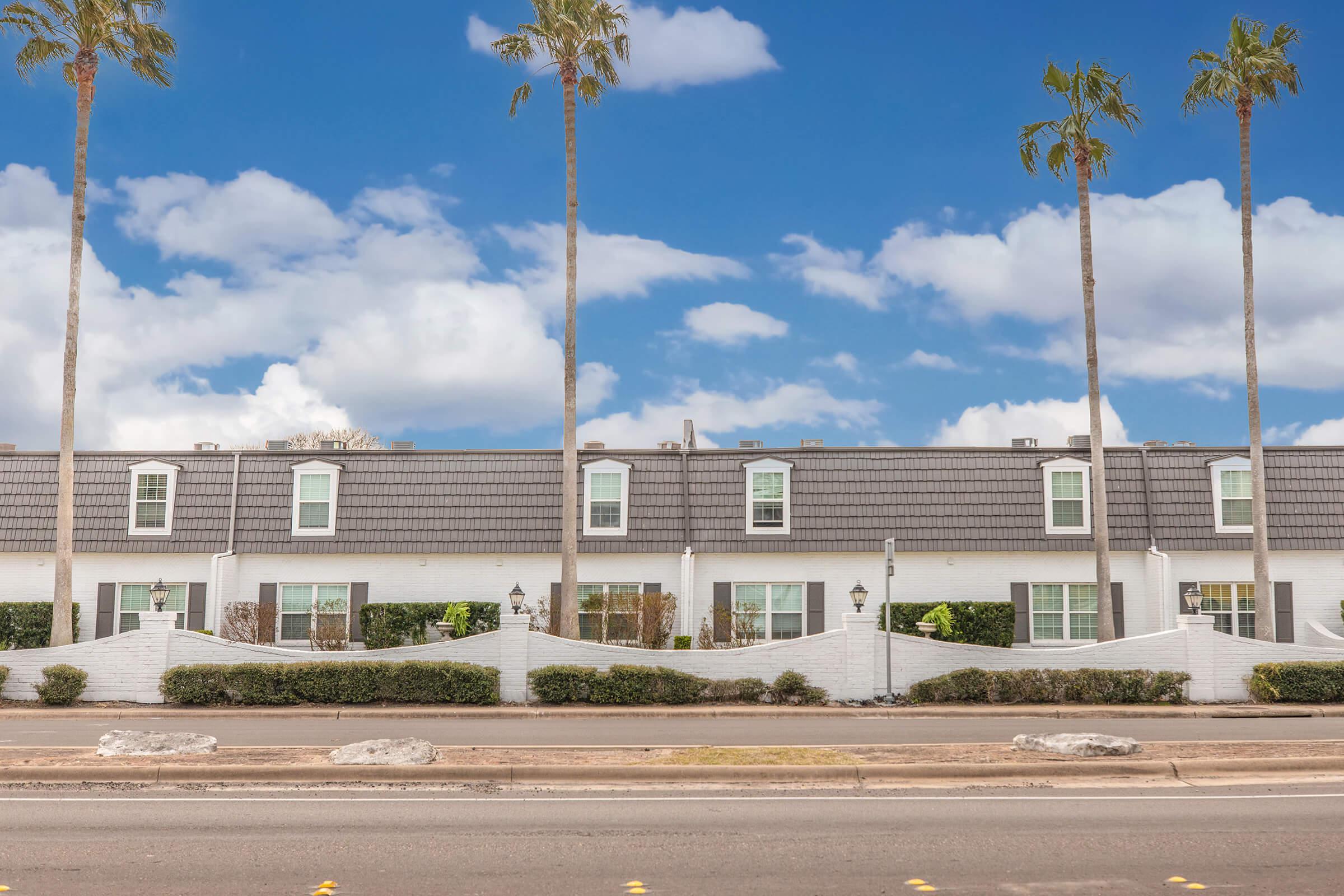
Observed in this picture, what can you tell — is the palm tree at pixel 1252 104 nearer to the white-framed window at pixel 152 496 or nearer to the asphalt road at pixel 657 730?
the asphalt road at pixel 657 730

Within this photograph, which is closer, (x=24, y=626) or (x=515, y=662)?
(x=515, y=662)

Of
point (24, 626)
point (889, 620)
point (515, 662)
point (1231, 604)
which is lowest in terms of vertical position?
point (515, 662)

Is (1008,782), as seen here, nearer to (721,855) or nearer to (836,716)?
(721,855)

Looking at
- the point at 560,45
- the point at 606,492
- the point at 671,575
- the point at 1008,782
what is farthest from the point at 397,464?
the point at 1008,782

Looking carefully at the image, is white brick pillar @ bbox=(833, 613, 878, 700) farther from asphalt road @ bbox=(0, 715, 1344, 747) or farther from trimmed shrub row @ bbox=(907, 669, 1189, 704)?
asphalt road @ bbox=(0, 715, 1344, 747)

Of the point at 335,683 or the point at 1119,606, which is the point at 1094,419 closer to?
the point at 1119,606

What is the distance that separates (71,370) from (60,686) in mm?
6781

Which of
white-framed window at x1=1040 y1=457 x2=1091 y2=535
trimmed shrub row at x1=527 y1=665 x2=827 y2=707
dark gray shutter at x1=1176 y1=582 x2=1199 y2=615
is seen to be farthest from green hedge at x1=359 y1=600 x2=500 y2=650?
dark gray shutter at x1=1176 y1=582 x2=1199 y2=615

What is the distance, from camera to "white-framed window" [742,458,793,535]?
92.1 feet

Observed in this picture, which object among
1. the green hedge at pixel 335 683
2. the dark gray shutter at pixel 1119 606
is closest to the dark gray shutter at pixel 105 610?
the green hedge at pixel 335 683

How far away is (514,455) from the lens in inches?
1137

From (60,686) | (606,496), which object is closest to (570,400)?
(606,496)

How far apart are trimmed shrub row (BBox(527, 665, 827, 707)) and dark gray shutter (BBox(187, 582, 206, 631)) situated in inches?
422

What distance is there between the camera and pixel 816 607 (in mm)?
27594
